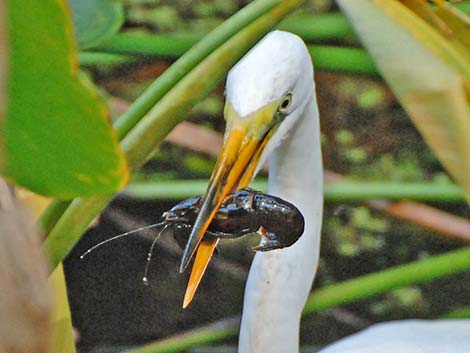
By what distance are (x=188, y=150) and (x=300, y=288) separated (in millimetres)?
340

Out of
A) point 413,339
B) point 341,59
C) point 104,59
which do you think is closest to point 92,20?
point 104,59

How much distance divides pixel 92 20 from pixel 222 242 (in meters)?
0.41

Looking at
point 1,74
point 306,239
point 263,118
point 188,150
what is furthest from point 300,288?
point 1,74

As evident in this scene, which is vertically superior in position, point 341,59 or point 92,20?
point 92,20

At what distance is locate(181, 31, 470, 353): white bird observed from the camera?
68 centimetres

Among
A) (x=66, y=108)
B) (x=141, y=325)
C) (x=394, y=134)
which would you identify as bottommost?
(x=141, y=325)

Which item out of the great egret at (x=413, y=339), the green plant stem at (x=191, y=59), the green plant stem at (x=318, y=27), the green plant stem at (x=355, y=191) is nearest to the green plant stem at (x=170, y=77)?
the green plant stem at (x=191, y=59)

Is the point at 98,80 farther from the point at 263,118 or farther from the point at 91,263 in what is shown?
the point at 263,118

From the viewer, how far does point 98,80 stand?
1081 millimetres

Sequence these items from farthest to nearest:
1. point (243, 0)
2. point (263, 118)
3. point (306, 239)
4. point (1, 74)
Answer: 1. point (243, 0)
2. point (306, 239)
3. point (263, 118)
4. point (1, 74)

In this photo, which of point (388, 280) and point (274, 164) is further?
point (388, 280)

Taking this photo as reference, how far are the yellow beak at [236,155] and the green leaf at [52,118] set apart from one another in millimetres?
191

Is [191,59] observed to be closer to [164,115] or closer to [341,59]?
[164,115]

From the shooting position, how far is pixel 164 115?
2.71ft
